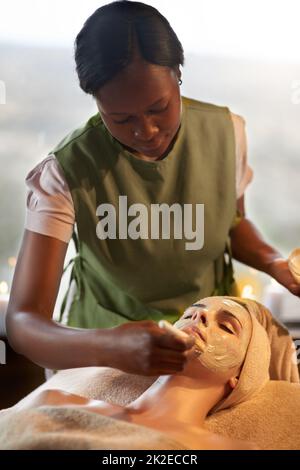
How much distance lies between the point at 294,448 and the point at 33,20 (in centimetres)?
76

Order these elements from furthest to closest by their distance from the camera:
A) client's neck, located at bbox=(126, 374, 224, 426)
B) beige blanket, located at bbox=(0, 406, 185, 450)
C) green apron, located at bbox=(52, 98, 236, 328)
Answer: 1. green apron, located at bbox=(52, 98, 236, 328)
2. client's neck, located at bbox=(126, 374, 224, 426)
3. beige blanket, located at bbox=(0, 406, 185, 450)

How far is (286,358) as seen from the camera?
1200 millimetres

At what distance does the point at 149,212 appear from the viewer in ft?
3.87

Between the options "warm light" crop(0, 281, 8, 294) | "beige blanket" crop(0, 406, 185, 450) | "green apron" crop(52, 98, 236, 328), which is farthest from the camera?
"warm light" crop(0, 281, 8, 294)

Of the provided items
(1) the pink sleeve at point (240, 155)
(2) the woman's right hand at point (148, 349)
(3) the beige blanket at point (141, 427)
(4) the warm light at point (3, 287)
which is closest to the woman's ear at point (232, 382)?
(3) the beige blanket at point (141, 427)

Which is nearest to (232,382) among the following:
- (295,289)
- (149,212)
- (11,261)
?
(295,289)

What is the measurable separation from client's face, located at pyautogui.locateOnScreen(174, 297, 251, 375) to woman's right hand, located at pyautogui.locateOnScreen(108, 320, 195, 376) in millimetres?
91

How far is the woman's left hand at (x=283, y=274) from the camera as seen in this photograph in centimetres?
118

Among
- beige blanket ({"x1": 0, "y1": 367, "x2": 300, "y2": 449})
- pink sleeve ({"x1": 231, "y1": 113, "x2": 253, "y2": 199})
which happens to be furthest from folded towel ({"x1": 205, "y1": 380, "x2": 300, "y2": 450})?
pink sleeve ({"x1": 231, "y1": 113, "x2": 253, "y2": 199})

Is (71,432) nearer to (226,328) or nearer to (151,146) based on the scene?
(226,328)

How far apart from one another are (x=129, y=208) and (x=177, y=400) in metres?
0.31

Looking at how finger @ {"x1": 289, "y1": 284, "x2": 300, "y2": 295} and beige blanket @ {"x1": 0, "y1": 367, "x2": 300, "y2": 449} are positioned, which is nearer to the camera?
beige blanket @ {"x1": 0, "y1": 367, "x2": 300, "y2": 449}

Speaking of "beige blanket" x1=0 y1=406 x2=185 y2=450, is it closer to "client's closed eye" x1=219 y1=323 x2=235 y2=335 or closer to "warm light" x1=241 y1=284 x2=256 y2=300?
"client's closed eye" x1=219 y1=323 x2=235 y2=335

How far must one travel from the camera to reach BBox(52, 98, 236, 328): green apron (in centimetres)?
114
